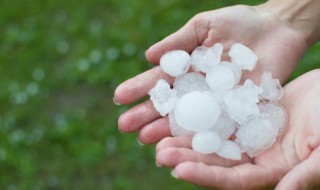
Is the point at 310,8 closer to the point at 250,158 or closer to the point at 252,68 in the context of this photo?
the point at 252,68

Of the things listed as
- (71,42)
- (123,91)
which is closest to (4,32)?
(71,42)

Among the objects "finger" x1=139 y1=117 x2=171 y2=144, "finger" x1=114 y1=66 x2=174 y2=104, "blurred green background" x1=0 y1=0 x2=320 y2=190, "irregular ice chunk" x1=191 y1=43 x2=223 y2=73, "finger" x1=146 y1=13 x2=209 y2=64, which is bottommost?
"blurred green background" x1=0 y1=0 x2=320 y2=190

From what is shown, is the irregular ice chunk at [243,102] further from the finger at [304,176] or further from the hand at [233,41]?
the finger at [304,176]

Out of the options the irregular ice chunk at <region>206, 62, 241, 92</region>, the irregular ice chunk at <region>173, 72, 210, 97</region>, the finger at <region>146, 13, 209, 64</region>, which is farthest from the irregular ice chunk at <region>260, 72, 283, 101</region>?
the finger at <region>146, 13, 209, 64</region>

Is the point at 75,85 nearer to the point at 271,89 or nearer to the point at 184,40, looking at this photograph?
the point at 184,40

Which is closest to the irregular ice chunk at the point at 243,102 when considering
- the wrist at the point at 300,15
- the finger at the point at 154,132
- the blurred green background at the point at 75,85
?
the finger at the point at 154,132

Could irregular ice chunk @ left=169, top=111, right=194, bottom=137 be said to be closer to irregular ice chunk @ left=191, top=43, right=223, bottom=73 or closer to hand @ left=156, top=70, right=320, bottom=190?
hand @ left=156, top=70, right=320, bottom=190
